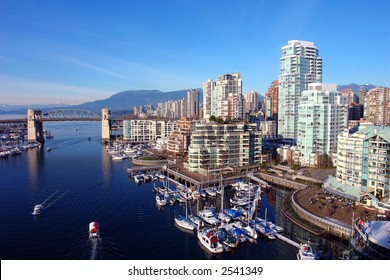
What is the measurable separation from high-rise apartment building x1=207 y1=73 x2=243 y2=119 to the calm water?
26.0 metres

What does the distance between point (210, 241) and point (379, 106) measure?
135 feet

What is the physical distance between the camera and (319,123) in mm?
28984

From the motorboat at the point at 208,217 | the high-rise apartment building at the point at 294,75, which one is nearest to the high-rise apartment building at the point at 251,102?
the high-rise apartment building at the point at 294,75

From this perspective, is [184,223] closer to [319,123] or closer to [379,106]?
[319,123]

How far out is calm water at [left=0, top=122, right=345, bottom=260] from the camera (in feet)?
44.2

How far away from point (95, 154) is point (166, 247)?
3048cm

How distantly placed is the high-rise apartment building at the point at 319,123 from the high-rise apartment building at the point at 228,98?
18488 millimetres

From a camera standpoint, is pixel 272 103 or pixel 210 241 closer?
pixel 210 241

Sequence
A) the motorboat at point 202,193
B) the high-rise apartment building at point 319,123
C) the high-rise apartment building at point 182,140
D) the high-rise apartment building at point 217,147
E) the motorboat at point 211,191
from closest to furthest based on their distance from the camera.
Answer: the motorboat at point 202,193
the motorboat at point 211,191
the high-rise apartment building at point 217,147
the high-rise apartment building at point 319,123
the high-rise apartment building at point 182,140

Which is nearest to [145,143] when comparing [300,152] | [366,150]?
[300,152]

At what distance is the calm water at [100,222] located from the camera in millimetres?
13487

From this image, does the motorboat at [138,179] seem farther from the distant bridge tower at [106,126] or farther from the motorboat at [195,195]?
the distant bridge tower at [106,126]

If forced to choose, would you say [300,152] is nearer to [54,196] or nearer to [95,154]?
[54,196]

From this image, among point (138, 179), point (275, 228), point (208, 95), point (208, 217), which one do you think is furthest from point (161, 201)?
point (208, 95)
